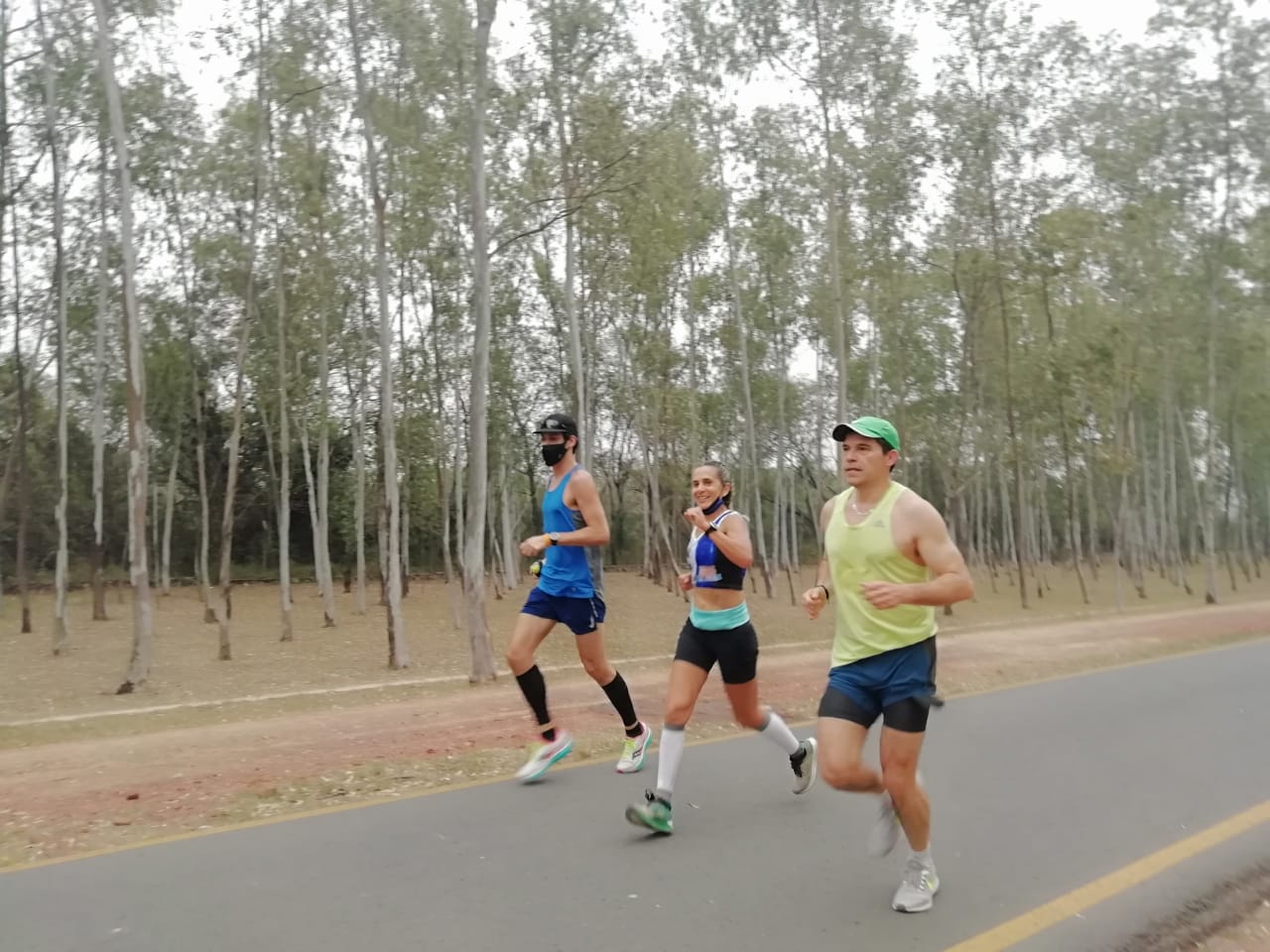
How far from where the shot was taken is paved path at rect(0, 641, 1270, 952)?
4.21 m

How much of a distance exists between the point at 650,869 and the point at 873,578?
5.92 feet

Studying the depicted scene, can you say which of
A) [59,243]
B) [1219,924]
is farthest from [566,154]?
[1219,924]

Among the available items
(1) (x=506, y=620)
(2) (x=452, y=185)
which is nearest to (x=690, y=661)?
(2) (x=452, y=185)

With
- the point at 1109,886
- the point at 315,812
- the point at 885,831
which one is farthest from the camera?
the point at 315,812

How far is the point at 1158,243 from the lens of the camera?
3134cm

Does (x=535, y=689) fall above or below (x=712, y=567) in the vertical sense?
below

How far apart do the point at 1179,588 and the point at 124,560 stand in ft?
142

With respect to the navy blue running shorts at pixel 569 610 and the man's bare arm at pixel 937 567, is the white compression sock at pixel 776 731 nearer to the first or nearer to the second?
the navy blue running shorts at pixel 569 610

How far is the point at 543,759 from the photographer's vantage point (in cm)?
684

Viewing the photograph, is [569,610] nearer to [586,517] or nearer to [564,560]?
[564,560]

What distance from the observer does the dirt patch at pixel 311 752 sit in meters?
6.21

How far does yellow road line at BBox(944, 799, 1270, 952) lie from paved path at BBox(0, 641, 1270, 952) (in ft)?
0.19

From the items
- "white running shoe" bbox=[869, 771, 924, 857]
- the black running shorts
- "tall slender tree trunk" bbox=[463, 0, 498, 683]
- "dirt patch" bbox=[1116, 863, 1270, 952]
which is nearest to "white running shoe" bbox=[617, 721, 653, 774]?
the black running shorts

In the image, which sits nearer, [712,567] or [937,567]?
[937,567]
